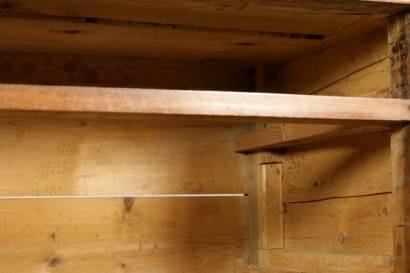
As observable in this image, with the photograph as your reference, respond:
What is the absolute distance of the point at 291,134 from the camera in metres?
1.64

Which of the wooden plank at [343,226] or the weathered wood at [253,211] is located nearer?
the wooden plank at [343,226]

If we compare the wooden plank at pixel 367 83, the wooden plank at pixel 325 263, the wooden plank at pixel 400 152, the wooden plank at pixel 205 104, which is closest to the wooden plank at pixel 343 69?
the wooden plank at pixel 367 83

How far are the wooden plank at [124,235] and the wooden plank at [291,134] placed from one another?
19 centimetres

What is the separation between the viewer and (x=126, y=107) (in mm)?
1142

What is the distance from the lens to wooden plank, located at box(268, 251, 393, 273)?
144 cm

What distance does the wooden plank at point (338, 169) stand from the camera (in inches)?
59.0

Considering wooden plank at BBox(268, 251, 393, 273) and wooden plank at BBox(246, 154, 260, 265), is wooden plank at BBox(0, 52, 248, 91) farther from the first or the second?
wooden plank at BBox(268, 251, 393, 273)

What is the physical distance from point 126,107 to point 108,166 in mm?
719

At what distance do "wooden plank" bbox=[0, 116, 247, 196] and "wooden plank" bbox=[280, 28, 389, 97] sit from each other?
25 centimetres

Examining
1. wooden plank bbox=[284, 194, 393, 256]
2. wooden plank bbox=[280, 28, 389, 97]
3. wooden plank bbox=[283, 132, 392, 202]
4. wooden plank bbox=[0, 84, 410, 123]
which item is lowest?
wooden plank bbox=[284, 194, 393, 256]

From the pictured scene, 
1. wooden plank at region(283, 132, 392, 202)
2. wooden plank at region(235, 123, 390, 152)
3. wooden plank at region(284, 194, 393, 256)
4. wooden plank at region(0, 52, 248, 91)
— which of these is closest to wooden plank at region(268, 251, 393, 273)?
wooden plank at region(284, 194, 393, 256)

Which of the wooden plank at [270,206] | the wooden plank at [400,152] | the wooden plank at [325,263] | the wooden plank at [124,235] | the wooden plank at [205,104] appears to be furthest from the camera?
the wooden plank at [270,206]

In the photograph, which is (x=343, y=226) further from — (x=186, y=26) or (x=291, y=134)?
(x=186, y=26)

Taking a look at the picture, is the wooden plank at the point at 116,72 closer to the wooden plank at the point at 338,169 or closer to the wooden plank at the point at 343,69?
the wooden plank at the point at 343,69
